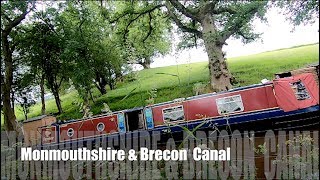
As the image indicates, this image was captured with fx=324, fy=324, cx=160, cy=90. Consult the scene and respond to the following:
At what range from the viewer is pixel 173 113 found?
10703 mm

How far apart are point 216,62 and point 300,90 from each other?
663cm

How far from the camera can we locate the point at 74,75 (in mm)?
17891

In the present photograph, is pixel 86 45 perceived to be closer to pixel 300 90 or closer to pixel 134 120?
pixel 134 120

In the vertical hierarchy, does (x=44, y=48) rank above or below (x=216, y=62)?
above

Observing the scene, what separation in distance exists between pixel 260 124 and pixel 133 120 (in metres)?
4.61

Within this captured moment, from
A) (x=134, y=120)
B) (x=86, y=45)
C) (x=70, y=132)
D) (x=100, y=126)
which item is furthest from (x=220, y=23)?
(x=70, y=132)

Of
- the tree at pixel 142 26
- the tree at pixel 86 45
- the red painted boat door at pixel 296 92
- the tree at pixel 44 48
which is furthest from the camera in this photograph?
the tree at pixel 142 26

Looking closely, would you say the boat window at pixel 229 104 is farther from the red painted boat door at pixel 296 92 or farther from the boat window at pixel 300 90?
the boat window at pixel 300 90

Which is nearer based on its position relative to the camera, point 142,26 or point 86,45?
point 86,45

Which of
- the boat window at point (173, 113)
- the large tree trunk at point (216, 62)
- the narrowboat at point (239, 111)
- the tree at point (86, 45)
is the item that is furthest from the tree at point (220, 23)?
the boat window at point (173, 113)

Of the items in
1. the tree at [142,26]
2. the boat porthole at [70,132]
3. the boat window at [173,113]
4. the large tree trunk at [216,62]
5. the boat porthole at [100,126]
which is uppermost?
the tree at [142,26]

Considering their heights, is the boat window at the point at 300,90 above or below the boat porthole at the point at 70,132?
above

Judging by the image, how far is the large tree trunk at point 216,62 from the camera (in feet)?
51.6

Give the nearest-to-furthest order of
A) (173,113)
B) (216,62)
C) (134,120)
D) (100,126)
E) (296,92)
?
(296,92) → (173,113) → (100,126) → (134,120) → (216,62)
